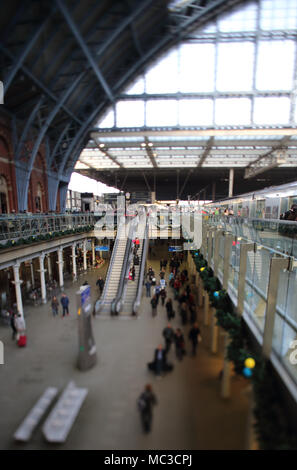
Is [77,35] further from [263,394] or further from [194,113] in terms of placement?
[263,394]

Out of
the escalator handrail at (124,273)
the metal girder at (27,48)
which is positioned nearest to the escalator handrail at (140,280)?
the escalator handrail at (124,273)

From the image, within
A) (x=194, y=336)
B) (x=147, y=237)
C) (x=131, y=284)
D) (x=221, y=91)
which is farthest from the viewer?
(x=221, y=91)

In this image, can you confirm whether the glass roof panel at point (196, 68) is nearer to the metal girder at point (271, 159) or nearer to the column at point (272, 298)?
the metal girder at point (271, 159)

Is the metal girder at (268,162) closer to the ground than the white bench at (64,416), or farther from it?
farther from it

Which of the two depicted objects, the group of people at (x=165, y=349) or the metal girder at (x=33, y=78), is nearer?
the group of people at (x=165, y=349)

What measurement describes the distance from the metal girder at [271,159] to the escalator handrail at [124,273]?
19.1 metres

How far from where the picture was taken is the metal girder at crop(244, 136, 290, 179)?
88.4ft

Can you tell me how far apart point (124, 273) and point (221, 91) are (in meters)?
21.0

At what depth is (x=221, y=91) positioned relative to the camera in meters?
24.1

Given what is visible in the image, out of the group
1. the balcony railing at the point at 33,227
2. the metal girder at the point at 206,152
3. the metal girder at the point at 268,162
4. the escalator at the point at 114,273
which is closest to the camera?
the balcony railing at the point at 33,227

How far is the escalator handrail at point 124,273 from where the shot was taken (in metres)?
13.0

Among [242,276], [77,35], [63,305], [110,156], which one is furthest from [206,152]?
[242,276]

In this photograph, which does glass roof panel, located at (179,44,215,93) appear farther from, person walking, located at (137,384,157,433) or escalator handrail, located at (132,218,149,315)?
person walking, located at (137,384,157,433)

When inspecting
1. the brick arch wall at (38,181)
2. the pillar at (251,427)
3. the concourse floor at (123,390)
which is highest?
the brick arch wall at (38,181)
